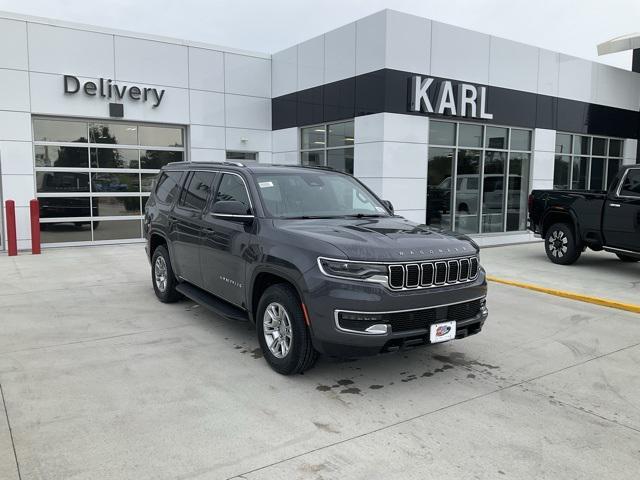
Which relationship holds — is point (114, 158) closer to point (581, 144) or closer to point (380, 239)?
point (380, 239)

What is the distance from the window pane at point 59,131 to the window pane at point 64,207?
1466 millimetres

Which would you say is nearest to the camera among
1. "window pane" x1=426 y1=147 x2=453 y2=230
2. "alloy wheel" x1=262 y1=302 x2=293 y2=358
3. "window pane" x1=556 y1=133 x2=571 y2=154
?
"alloy wheel" x1=262 y1=302 x2=293 y2=358

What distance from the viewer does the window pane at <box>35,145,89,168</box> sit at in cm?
1283

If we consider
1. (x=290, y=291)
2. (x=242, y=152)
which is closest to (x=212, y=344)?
(x=290, y=291)

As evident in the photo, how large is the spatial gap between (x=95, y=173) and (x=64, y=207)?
114 cm

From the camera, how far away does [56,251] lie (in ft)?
41.1

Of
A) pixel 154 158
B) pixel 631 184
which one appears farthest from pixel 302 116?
pixel 631 184

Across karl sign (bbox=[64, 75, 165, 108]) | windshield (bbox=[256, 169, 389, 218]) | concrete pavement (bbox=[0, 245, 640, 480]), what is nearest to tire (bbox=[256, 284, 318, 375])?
concrete pavement (bbox=[0, 245, 640, 480])

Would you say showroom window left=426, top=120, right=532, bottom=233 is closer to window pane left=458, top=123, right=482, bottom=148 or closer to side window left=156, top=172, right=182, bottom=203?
window pane left=458, top=123, right=482, bottom=148

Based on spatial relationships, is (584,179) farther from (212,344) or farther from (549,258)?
(212,344)

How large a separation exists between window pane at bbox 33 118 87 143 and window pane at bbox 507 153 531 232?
11.5m

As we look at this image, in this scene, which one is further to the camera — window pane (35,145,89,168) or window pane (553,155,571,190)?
window pane (553,155,571,190)

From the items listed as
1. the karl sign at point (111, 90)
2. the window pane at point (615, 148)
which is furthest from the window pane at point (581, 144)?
the karl sign at point (111, 90)

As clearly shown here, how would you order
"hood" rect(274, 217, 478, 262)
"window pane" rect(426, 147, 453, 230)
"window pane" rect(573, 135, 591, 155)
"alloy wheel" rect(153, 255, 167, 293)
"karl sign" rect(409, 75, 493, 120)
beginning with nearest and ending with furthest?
"hood" rect(274, 217, 478, 262), "alloy wheel" rect(153, 255, 167, 293), "karl sign" rect(409, 75, 493, 120), "window pane" rect(426, 147, 453, 230), "window pane" rect(573, 135, 591, 155)
